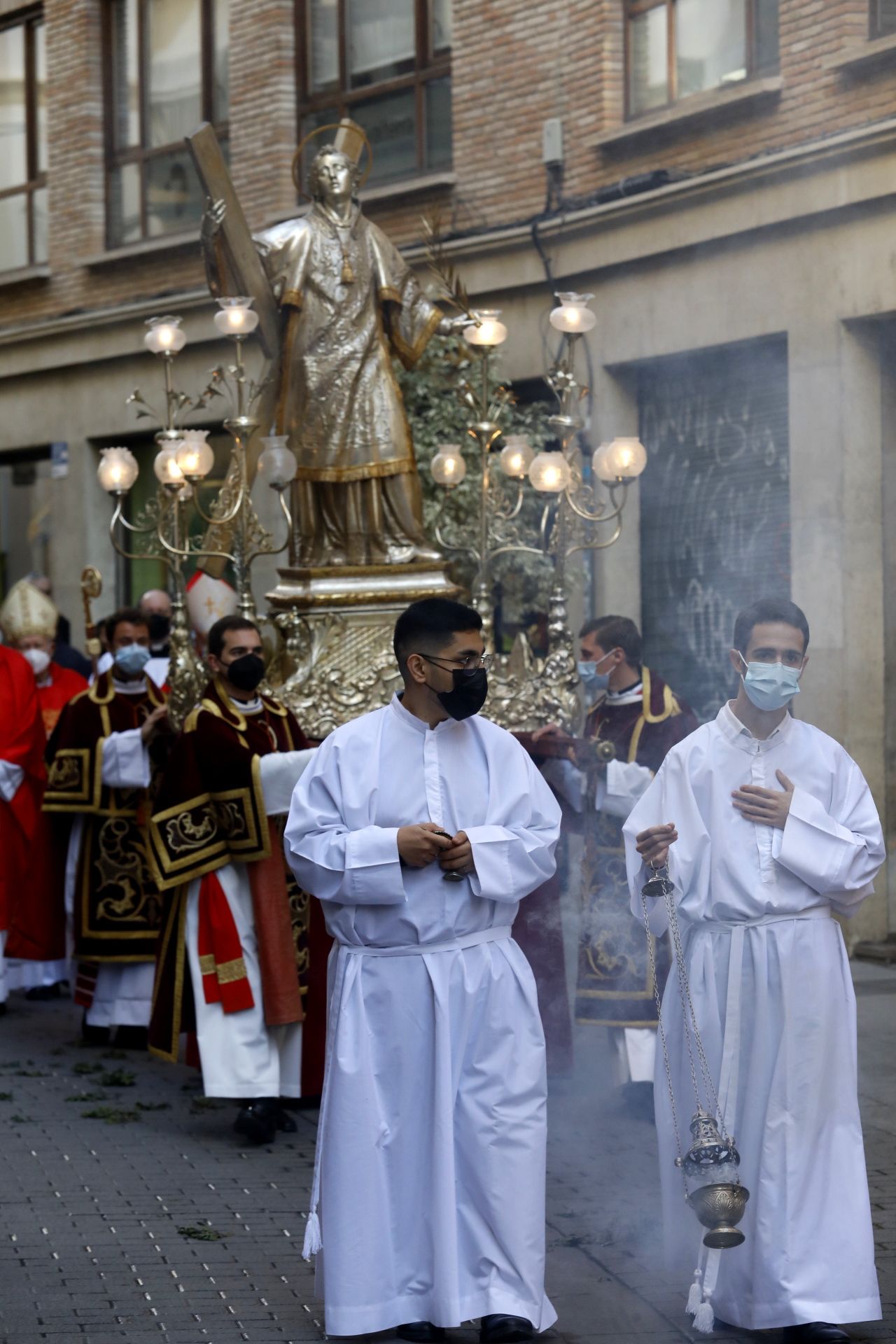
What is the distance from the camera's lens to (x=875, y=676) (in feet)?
33.3

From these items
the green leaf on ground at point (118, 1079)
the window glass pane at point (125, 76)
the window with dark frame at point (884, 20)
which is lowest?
the green leaf on ground at point (118, 1079)

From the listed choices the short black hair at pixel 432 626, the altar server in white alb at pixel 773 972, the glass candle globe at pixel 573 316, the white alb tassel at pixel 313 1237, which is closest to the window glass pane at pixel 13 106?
the glass candle globe at pixel 573 316

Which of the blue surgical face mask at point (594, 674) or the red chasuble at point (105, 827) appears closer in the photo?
the blue surgical face mask at point (594, 674)

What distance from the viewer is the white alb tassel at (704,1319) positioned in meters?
4.86

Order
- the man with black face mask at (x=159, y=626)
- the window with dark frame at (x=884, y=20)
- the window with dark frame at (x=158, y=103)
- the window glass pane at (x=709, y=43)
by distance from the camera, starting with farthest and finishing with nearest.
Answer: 1. the window with dark frame at (x=158, y=103)
2. the window glass pane at (x=709, y=43)
3. the man with black face mask at (x=159, y=626)
4. the window with dark frame at (x=884, y=20)

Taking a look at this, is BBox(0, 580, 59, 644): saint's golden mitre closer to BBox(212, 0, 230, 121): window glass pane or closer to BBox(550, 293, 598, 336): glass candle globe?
BBox(550, 293, 598, 336): glass candle globe

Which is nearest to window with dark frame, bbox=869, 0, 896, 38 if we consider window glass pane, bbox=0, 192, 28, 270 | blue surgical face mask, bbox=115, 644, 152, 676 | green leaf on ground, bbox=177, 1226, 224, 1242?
blue surgical face mask, bbox=115, 644, 152, 676

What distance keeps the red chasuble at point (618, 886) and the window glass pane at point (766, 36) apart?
4.82 metres

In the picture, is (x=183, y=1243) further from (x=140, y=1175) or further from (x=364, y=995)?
(x=364, y=995)

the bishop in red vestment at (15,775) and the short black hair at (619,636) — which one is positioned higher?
the short black hair at (619,636)

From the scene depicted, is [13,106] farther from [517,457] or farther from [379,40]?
[517,457]

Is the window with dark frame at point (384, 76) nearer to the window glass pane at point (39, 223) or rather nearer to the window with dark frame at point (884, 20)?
the window glass pane at point (39, 223)

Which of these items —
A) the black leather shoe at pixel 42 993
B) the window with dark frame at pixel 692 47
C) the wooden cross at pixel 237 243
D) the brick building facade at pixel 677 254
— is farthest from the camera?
the window with dark frame at pixel 692 47

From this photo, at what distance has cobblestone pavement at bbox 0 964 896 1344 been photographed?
5141 millimetres
